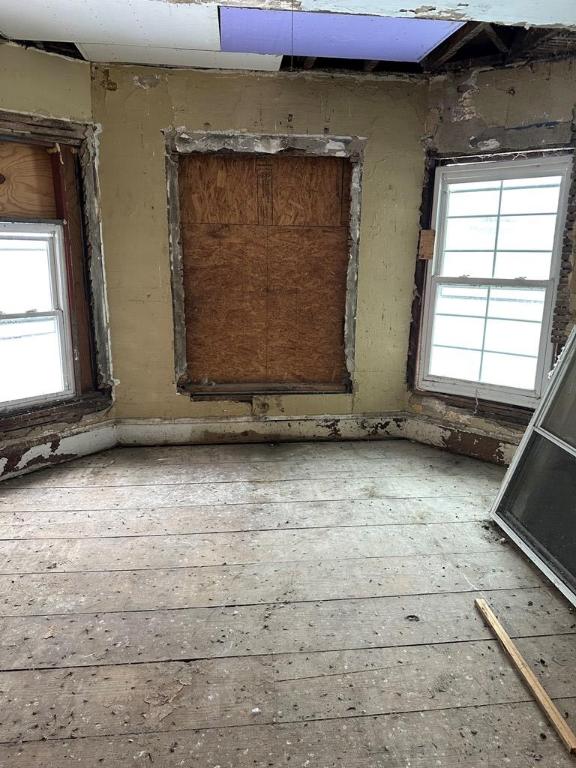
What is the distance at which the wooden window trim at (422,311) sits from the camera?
3.04m

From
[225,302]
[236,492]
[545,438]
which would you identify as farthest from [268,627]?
[225,302]

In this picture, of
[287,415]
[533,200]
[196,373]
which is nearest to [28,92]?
[196,373]

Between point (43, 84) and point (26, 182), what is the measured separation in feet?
1.95

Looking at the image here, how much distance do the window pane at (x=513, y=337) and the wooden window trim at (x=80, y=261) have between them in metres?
2.73

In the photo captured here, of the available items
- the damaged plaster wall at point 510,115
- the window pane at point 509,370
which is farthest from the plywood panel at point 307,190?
the window pane at point 509,370

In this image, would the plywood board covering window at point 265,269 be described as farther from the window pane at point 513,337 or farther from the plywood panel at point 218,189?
the window pane at point 513,337

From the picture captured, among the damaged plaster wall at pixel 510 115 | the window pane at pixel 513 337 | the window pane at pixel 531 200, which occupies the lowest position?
the window pane at pixel 513 337

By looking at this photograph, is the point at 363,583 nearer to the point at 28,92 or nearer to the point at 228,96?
the point at 228,96

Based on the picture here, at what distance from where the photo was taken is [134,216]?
11.3 feet

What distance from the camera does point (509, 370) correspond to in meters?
3.37

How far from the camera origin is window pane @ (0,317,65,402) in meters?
3.18

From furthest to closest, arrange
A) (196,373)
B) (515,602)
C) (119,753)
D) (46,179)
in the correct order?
(196,373), (46,179), (515,602), (119,753)

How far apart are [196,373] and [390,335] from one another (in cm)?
152

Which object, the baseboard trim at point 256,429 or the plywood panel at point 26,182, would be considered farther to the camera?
the baseboard trim at point 256,429
